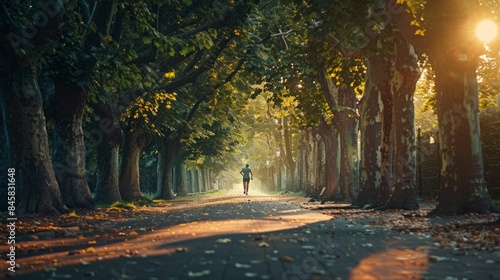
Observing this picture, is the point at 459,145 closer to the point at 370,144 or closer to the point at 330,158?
the point at 370,144

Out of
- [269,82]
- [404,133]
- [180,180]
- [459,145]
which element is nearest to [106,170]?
[269,82]

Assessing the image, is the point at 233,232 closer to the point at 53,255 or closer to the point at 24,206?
the point at 53,255

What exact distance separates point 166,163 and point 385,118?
80.7ft

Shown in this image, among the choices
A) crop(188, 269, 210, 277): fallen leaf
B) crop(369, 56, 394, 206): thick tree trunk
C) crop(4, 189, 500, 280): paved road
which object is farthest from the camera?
crop(369, 56, 394, 206): thick tree trunk

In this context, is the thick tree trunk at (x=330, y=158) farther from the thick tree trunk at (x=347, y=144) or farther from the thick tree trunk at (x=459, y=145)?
the thick tree trunk at (x=459, y=145)

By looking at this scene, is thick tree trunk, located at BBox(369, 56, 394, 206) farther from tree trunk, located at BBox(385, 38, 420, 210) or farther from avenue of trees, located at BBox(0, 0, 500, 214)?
tree trunk, located at BBox(385, 38, 420, 210)

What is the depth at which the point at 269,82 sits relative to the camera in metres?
24.6

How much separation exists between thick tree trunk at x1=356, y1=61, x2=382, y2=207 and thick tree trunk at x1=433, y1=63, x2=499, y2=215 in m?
5.20

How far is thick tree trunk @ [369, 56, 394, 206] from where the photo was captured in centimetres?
1817

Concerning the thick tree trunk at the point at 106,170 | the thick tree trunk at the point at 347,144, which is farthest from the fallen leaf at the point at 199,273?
the thick tree trunk at the point at 347,144

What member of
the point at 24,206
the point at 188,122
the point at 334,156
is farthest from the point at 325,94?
the point at 24,206

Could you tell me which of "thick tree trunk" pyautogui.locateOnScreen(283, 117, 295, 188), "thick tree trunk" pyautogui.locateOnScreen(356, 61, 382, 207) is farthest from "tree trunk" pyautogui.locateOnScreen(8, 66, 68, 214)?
"thick tree trunk" pyautogui.locateOnScreen(283, 117, 295, 188)

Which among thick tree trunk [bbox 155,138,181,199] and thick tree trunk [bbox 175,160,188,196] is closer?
thick tree trunk [bbox 155,138,181,199]

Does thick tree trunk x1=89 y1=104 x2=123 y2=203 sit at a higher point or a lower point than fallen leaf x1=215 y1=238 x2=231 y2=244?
higher
